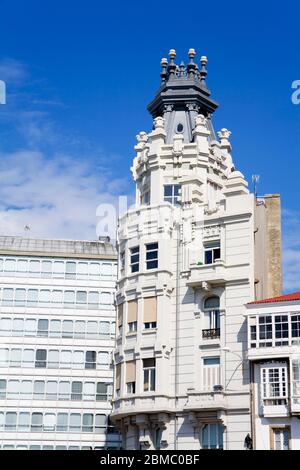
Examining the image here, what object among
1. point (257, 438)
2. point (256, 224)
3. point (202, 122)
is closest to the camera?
point (257, 438)

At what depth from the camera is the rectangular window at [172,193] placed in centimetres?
6340

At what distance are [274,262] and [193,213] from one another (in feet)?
24.2

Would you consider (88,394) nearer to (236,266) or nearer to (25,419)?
(25,419)

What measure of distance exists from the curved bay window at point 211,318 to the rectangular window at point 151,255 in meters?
4.76

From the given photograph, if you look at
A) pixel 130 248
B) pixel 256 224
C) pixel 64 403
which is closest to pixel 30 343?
pixel 64 403

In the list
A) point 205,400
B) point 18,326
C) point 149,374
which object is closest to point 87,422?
point 18,326

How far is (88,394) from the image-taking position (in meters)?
81.8

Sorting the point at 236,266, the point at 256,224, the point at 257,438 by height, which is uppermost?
the point at 256,224

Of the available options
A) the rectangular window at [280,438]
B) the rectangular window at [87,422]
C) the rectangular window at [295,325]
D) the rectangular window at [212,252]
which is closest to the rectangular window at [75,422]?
the rectangular window at [87,422]

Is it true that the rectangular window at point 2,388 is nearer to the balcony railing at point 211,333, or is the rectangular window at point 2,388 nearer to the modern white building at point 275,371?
the balcony railing at point 211,333

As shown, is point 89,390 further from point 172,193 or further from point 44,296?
point 172,193

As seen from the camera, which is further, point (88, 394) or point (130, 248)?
point (88, 394)

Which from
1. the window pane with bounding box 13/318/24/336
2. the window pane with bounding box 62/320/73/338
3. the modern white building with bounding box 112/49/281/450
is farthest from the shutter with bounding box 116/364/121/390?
the window pane with bounding box 13/318/24/336

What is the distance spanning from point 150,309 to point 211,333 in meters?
4.79
